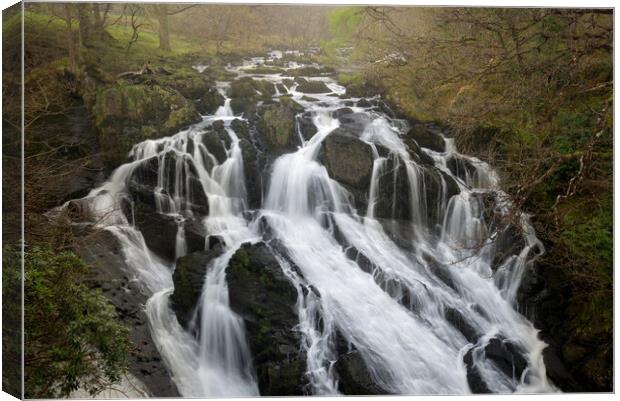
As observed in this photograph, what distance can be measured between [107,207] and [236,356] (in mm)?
1746

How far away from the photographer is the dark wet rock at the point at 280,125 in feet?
18.3

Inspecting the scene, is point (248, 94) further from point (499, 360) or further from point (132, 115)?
point (499, 360)

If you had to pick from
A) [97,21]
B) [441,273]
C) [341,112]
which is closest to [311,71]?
[341,112]

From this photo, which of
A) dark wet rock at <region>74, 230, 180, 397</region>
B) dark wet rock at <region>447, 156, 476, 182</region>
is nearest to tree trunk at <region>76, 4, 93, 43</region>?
dark wet rock at <region>74, 230, 180, 397</region>

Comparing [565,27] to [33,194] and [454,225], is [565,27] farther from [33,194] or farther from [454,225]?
[33,194]

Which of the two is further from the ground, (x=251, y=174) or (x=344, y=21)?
(x=344, y=21)

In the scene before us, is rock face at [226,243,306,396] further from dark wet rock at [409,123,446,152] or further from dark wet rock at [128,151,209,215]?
dark wet rock at [409,123,446,152]

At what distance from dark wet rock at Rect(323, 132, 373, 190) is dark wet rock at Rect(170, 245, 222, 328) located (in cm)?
150

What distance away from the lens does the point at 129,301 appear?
5.13 metres

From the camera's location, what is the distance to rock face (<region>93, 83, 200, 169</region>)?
208 inches

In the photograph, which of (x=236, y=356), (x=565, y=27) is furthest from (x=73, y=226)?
(x=565, y=27)

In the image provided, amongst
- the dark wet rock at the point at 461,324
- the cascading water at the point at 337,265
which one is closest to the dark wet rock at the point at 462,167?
the cascading water at the point at 337,265

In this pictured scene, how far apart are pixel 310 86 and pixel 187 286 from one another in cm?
213

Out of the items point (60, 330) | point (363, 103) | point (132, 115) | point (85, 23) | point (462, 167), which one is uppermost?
point (85, 23)
